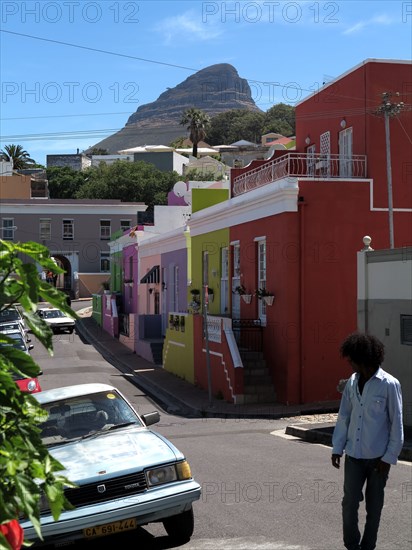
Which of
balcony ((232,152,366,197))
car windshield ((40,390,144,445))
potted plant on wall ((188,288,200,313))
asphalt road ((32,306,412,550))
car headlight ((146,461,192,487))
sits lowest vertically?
asphalt road ((32,306,412,550))

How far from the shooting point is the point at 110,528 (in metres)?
6.97

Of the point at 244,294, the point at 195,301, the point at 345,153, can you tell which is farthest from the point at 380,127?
the point at 195,301

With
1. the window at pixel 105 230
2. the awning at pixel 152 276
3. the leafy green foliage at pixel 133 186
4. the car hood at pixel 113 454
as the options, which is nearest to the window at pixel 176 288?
the awning at pixel 152 276

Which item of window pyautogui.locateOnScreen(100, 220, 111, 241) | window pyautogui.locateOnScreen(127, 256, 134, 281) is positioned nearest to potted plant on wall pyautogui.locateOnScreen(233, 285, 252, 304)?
window pyautogui.locateOnScreen(127, 256, 134, 281)

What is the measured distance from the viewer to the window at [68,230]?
67312mm

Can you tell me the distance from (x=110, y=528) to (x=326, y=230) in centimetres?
1464

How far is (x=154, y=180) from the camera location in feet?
263

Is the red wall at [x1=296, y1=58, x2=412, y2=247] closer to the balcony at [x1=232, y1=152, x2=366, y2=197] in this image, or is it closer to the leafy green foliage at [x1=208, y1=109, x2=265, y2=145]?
the balcony at [x1=232, y1=152, x2=366, y2=197]

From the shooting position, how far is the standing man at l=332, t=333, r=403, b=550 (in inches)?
238

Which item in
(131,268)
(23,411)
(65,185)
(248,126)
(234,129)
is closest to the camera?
(23,411)

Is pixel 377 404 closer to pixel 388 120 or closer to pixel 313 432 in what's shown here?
pixel 313 432

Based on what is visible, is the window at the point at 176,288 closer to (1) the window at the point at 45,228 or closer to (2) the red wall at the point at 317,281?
(2) the red wall at the point at 317,281

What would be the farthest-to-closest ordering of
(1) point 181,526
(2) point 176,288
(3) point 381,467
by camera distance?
(2) point 176,288 → (1) point 181,526 → (3) point 381,467

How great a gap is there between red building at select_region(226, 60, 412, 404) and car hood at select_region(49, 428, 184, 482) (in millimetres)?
12718
